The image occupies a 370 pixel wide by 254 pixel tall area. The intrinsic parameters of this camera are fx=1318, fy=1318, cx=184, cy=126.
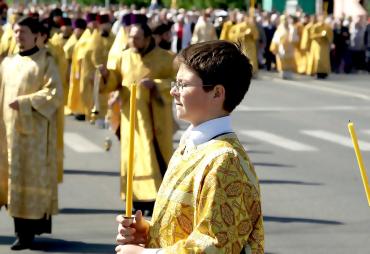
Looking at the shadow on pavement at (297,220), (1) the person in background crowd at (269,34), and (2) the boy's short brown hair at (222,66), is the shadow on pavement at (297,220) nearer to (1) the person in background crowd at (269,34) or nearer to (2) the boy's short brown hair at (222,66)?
(2) the boy's short brown hair at (222,66)

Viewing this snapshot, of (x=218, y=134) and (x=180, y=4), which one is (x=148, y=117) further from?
(x=180, y=4)

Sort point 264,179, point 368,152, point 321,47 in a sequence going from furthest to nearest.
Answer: point 321,47 → point 368,152 → point 264,179

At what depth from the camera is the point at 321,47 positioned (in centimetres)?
3397

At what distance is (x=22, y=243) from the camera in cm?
957

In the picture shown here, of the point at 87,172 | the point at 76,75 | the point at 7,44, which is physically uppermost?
the point at 7,44

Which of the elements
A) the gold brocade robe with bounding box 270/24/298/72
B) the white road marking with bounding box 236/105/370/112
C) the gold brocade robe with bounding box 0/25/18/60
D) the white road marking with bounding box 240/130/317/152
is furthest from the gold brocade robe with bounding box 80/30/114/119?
the gold brocade robe with bounding box 270/24/298/72

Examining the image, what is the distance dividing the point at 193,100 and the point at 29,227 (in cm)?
590

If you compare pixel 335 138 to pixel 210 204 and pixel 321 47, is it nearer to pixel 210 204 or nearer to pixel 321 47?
pixel 210 204

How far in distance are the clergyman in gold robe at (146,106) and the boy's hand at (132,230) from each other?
687 centimetres

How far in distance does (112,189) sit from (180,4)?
45.6 metres

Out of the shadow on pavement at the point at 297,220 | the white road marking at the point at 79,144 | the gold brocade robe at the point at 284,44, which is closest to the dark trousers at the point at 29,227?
the shadow on pavement at the point at 297,220

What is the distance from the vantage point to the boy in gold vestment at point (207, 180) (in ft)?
12.2

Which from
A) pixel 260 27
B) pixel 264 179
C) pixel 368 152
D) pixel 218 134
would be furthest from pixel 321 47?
pixel 218 134

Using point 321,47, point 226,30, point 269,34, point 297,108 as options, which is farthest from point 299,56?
point 297,108
